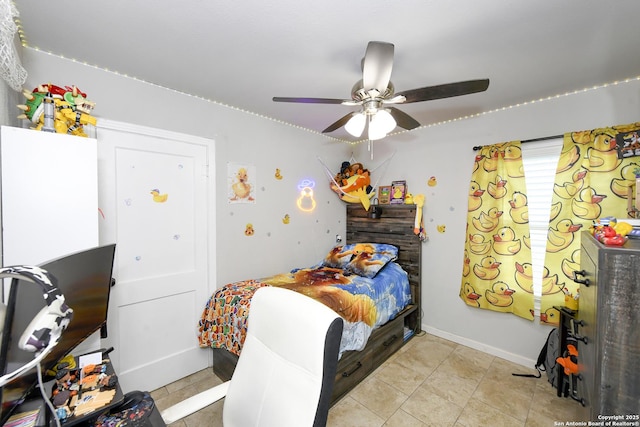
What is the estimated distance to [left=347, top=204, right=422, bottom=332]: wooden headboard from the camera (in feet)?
9.96

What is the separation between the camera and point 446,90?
1483 millimetres

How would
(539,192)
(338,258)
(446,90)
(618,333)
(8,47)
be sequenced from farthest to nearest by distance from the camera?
(338,258), (539,192), (446,90), (8,47), (618,333)

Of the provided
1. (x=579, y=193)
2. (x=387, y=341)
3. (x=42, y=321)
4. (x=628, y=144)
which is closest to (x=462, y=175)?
(x=579, y=193)

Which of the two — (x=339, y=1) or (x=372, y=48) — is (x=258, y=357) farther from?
(x=339, y=1)

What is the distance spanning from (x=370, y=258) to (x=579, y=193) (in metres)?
1.91

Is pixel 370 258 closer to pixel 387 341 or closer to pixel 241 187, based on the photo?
pixel 387 341

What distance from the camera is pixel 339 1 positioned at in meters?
1.24

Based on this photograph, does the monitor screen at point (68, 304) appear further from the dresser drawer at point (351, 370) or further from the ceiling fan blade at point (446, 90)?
the ceiling fan blade at point (446, 90)

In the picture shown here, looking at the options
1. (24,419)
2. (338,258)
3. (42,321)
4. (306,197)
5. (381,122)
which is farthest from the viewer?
(306,197)

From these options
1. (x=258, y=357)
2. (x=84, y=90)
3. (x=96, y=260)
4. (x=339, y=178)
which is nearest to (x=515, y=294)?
(x=339, y=178)

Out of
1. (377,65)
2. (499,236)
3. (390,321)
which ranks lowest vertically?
(390,321)

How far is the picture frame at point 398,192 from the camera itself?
3168 millimetres

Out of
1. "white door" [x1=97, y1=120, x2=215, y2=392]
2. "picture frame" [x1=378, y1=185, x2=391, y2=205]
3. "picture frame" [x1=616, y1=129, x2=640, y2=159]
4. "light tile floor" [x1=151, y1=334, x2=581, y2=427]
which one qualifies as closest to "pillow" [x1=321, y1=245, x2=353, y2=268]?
"picture frame" [x1=378, y1=185, x2=391, y2=205]

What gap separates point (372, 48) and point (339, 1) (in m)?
0.28
